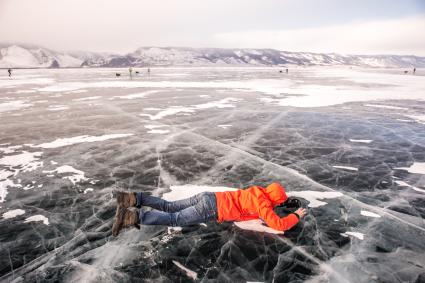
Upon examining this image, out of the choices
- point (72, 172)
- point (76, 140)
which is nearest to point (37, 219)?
point (72, 172)

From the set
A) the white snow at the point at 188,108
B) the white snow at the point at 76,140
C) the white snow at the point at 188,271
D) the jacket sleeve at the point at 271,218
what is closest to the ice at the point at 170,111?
the white snow at the point at 188,108

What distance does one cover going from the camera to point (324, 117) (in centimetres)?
998

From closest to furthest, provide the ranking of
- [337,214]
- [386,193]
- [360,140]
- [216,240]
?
1. [216,240]
2. [337,214]
3. [386,193]
4. [360,140]

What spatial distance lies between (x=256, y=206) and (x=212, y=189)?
1350 millimetres

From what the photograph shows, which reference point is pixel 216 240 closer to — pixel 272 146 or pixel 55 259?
pixel 55 259

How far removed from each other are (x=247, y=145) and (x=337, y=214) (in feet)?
10.4

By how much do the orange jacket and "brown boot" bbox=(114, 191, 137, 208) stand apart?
38.3 inches

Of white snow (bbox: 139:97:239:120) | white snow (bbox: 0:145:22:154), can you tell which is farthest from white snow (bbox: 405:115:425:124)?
white snow (bbox: 0:145:22:154)

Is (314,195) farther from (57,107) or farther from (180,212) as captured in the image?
(57,107)

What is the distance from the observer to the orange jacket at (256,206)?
320 cm

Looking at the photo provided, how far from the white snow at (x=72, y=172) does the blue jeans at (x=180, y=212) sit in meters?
1.85

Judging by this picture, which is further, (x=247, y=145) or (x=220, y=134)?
(x=220, y=134)

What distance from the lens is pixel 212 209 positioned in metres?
3.45

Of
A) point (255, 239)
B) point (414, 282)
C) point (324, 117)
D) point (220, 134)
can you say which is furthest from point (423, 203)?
point (324, 117)
